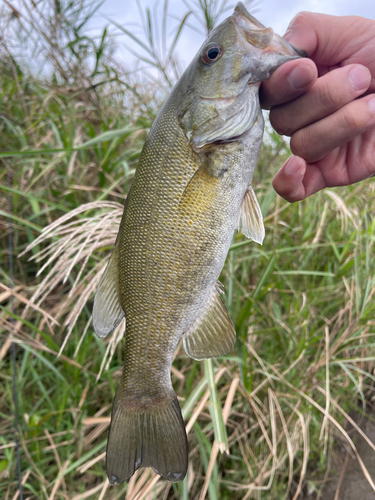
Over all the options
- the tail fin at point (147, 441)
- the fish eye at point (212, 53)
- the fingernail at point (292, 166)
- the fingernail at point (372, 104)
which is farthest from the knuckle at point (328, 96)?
the tail fin at point (147, 441)

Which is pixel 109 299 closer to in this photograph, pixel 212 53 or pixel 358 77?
pixel 212 53

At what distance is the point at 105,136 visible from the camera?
72.1 inches

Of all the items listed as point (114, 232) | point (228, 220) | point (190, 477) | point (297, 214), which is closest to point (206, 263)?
point (228, 220)

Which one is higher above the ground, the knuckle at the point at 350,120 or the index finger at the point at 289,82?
the index finger at the point at 289,82

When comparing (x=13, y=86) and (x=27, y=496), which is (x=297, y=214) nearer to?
(x=27, y=496)

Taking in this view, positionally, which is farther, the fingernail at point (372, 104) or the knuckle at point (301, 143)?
the knuckle at point (301, 143)

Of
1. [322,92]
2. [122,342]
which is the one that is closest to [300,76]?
[322,92]

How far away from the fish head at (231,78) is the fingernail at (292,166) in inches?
12.6

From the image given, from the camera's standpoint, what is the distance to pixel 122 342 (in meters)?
2.07

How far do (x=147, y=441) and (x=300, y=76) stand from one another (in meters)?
1.27

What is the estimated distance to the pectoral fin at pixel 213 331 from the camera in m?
1.08

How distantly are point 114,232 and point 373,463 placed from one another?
2363 millimetres

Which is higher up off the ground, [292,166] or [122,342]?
[292,166]

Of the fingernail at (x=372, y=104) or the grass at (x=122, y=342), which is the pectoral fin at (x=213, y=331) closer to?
the grass at (x=122, y=342)
